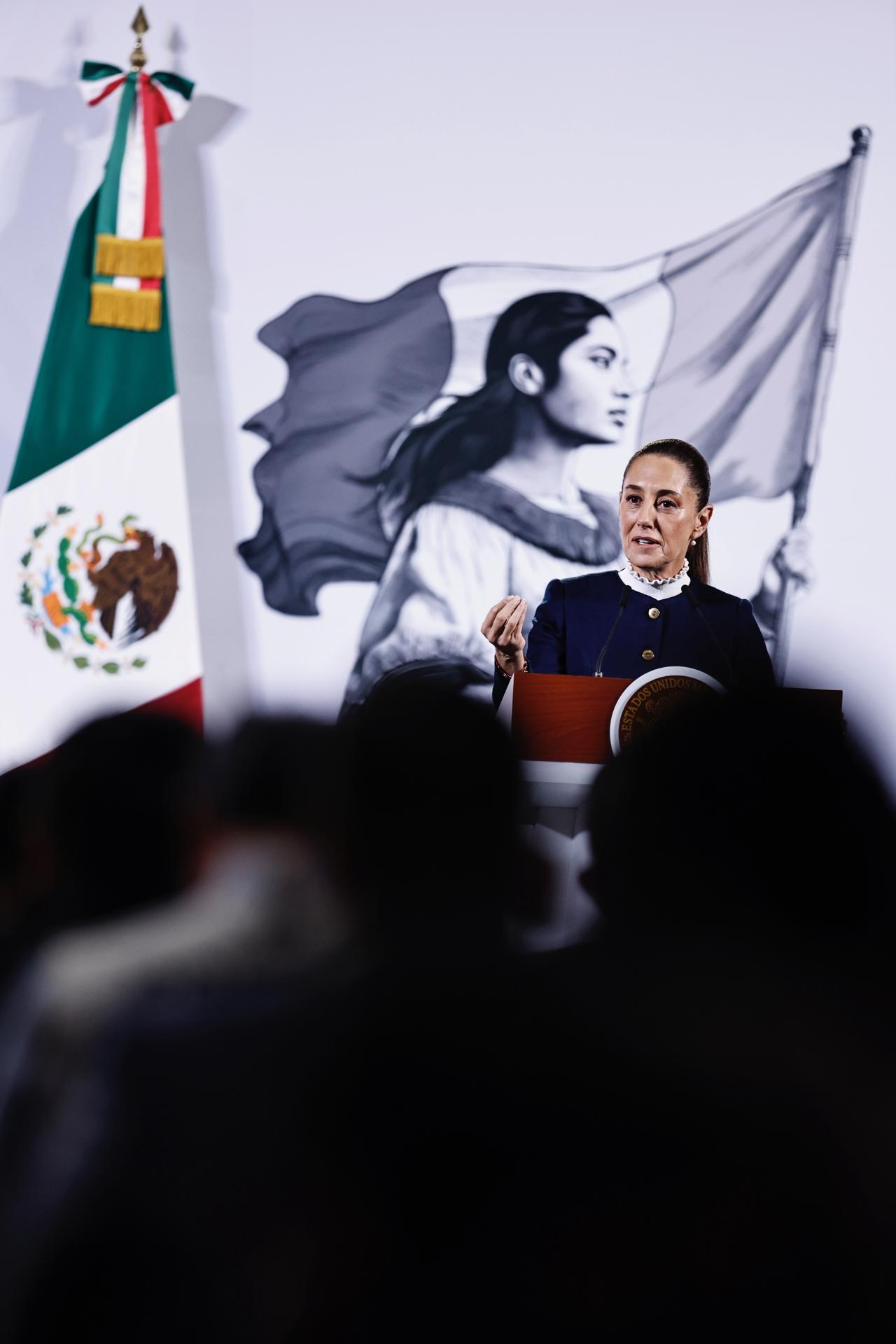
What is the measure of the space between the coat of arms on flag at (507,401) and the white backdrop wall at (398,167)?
64 millimetres

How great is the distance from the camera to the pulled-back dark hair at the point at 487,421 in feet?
13.9

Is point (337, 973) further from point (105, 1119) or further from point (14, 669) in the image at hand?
point (14, 669)

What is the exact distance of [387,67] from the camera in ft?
14.3

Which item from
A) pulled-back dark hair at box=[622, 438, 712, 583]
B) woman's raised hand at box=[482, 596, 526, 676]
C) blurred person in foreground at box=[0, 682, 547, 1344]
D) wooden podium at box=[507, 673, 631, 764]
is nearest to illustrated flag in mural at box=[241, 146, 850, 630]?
pulled-back dark hair at box=[622, 438, 712, 583]

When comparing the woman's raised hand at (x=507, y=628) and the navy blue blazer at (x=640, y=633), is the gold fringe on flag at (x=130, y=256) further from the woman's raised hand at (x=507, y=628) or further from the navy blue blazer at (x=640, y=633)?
the woman's raised hand at (x=507, y=628)

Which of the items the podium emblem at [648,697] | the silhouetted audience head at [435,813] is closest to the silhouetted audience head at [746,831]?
the silhouetted audience head at [435,813]

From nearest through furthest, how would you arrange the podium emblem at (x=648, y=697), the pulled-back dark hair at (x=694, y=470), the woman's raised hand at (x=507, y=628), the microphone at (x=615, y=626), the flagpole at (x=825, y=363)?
the podium emblem at (x=648, y=697) → the woman's raised hand at (x=507, y=628) → the microphone at (x=615, y=626) → the pulled-back dark hair at (x=694, y=470) → the flagpole at (x=825, y=363)

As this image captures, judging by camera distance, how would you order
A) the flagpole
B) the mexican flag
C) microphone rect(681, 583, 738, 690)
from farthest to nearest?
the flagpole < the mexican flag < microphone rect(681, 583, 738, 690)

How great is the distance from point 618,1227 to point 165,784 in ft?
2.18

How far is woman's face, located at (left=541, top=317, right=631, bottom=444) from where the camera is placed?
13.9ft

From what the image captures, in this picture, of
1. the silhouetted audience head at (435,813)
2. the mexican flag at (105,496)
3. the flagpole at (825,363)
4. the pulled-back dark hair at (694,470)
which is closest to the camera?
the silhouetted audience head at (435,813)

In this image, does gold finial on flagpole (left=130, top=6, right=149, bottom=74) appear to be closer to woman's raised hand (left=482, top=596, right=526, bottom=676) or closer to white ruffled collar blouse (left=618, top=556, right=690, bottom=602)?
white ruffled collar blouse (left=618, top=556, right=690, bottom=602)

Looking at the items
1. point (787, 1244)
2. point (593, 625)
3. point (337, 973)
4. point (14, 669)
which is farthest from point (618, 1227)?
point (14, 669)

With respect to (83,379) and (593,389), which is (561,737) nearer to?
(593,389)
